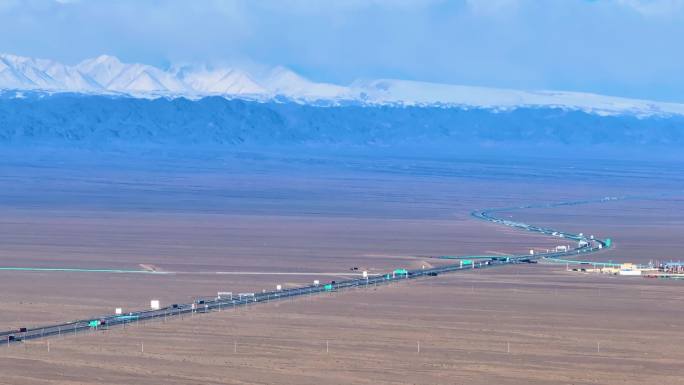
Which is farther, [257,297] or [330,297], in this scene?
[330,297]

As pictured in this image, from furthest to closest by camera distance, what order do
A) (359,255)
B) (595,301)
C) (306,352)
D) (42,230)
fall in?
(42,230) < (359,255) < (595,301) < (306,352)

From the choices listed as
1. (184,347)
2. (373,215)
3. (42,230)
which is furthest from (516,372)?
(373,215)

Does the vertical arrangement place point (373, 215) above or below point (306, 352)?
above

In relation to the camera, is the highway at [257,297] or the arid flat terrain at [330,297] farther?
the highway at [257,297]

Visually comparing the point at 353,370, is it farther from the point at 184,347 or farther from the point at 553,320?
the point at 553,320

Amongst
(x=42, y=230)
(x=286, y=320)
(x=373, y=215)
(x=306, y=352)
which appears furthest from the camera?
(x=373, y=215)

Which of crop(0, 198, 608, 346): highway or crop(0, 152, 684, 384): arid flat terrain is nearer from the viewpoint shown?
crop(0, 152, 684, 384): arid flat terrain

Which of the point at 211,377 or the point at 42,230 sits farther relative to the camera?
the point at 42,230
